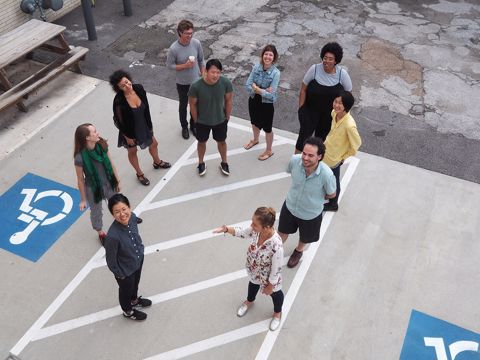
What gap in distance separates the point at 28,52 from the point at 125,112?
3.72 meters

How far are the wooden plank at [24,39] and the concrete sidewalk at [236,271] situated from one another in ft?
5.53

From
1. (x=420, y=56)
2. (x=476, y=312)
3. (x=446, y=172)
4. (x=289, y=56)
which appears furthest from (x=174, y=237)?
(x=420, y=56)

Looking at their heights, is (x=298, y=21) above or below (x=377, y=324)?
above

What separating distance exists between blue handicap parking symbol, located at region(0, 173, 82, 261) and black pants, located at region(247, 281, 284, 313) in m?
→ 2.59

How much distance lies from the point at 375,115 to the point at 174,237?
4163 mm

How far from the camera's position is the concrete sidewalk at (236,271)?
4.57 meters

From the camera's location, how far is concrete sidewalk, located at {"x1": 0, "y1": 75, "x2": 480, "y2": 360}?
4.57m

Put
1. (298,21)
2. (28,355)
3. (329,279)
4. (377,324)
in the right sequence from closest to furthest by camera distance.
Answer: (28,355)
(377,324)
(329,279)
(298,21)

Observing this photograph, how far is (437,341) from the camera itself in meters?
4.61

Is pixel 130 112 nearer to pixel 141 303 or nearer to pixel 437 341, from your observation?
pixel 141 303

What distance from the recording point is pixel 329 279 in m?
5.16

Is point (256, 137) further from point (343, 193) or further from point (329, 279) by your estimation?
point (329, 279)

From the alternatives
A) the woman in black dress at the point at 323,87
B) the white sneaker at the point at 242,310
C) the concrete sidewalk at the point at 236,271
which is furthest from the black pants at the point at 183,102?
the white sneaker at the point at 242,310

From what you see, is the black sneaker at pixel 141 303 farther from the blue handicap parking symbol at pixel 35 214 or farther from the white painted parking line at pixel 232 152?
the white painted parking line at pixel 232 152
